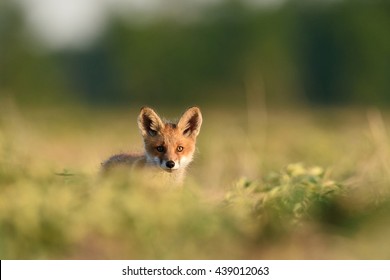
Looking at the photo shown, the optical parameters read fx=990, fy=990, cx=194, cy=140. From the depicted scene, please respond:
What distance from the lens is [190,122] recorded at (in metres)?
7.99

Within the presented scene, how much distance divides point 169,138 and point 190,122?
0.24 metres

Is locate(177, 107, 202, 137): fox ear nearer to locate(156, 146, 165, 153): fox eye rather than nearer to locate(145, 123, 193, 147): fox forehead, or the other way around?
locate(145, 123, 193, 147): fox forehead

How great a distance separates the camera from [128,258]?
6.16 metres

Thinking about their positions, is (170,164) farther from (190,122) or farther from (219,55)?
(219,55)

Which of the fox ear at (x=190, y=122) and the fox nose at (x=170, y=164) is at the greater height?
the fox ear at (x=190, y=122)

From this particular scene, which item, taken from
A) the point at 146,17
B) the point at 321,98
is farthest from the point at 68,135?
the point at 146,17

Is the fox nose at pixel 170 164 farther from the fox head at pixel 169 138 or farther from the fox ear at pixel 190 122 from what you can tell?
the fox ear at pixel 190 122

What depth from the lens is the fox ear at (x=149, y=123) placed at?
307 inches

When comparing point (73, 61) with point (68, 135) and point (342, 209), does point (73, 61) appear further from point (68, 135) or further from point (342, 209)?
point (342, 209)

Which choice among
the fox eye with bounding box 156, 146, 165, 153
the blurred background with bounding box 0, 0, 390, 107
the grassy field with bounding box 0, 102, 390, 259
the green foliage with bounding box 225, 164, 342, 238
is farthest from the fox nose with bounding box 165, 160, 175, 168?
the blurred background with bounding box 0, 0, 390, 107

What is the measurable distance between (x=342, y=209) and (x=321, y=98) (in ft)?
117

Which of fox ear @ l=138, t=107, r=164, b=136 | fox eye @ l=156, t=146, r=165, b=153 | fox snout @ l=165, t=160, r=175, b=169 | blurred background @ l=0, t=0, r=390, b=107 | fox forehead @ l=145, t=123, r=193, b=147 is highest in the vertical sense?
blurred background @ l=0, t=0, r=390, b=107

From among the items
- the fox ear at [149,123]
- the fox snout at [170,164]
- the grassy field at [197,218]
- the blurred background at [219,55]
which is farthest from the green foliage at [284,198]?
the blurred background at [219,55]

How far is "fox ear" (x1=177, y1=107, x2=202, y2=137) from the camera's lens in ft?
25.9
